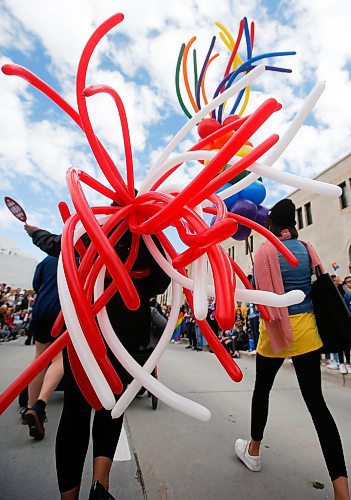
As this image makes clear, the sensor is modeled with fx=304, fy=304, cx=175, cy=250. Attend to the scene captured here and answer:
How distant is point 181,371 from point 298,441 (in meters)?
2.94

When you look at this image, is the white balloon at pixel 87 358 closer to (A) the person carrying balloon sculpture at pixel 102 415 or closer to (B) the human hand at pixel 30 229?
(A) the person carrying balloon sculpture at pixel 102 415

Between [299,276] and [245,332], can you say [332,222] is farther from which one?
[299,276]

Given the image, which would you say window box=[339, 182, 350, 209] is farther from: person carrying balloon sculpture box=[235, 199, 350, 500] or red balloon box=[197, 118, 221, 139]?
red balloon box=[197, 118, 221, 139]

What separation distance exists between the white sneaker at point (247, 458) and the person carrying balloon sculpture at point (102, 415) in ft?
2.90

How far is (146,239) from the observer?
3.04ft

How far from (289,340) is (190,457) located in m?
0.99

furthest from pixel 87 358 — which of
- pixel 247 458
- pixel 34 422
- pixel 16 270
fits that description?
pixel 16 270

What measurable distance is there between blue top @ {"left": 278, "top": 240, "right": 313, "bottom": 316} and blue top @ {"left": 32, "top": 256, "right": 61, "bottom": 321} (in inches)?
63.2

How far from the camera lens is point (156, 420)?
2520mm

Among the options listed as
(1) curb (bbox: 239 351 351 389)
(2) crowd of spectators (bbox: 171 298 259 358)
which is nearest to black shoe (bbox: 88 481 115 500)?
(1) curb (bbox: 239 351 351 389)

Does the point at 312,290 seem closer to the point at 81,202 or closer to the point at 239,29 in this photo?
the point at 81,202

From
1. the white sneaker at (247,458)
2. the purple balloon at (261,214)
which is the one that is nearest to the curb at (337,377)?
the white sneaker at (247,458)

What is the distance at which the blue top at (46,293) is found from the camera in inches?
88.1

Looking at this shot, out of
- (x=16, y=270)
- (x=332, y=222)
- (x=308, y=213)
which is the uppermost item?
(x=308, y=213)
